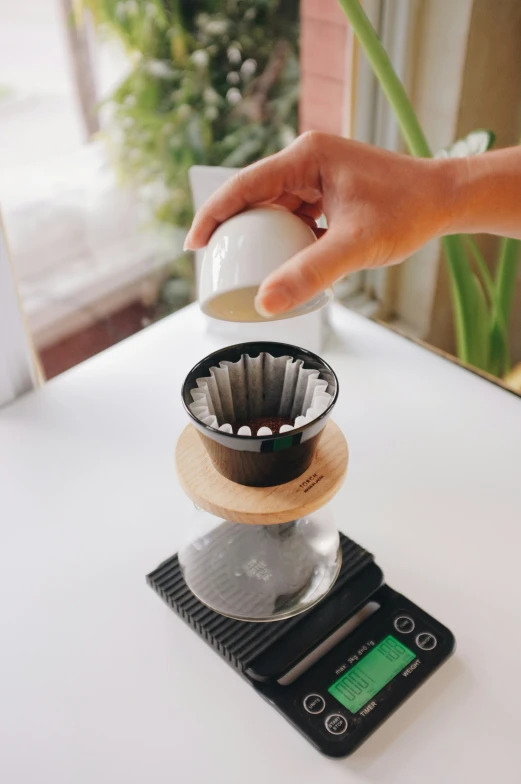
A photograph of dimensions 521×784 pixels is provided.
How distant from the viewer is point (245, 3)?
52.1 inches

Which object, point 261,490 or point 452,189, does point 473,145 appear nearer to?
point 452,189

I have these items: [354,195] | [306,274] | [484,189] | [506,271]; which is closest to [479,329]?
[506,271]

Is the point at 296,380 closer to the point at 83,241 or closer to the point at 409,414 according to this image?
the point at 409,414

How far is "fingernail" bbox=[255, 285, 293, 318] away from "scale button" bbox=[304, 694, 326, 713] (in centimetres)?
33

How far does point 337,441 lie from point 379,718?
0.24 meters

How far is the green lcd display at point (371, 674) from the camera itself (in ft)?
2.03

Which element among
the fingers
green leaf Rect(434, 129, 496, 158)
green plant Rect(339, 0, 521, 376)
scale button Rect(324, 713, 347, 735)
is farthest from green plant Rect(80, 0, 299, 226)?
scale button Rect(324, 713, 347, 735)

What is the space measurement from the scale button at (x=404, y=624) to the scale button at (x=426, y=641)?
11 millimetres

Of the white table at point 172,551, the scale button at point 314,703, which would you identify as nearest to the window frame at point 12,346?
the white table at point 172,551

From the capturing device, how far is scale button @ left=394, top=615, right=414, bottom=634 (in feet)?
2.19

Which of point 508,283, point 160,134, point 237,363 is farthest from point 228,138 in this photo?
point 237,363

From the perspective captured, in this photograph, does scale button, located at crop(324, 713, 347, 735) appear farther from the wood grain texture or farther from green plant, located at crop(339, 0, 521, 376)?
green plant, located at crop(339, 0, 521, 376)

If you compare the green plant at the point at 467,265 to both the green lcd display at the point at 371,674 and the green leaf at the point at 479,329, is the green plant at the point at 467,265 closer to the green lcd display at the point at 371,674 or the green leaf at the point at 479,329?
the green leaf at the point at 479,329

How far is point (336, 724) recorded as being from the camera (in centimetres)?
60
